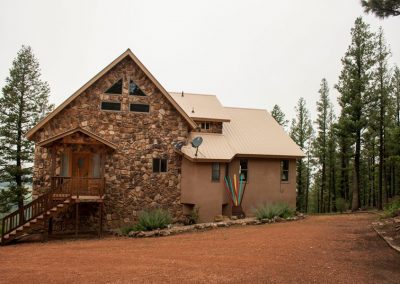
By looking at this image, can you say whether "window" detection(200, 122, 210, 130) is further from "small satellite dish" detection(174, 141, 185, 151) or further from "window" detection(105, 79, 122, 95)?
"window" detection(105, 79, 122, 95)

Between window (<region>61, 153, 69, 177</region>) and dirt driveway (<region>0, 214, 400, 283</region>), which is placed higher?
window (<region>61, 153, 69, 177</region>)

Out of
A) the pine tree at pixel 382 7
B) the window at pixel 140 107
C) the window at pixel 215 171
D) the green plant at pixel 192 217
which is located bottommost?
the green plant at pixel 192 217

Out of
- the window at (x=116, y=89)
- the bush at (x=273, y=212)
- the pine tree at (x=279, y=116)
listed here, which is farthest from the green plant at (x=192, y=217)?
the pine tree at (x=279, y=116)

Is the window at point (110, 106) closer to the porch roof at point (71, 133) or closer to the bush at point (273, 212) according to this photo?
the porch roof at point (71, 133)

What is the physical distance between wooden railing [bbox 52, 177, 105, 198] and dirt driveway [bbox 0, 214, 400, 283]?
9.29ft

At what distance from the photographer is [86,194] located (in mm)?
18125

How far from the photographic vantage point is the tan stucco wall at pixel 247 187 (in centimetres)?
2053

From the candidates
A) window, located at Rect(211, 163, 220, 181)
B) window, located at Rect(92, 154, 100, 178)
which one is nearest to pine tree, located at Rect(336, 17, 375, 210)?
window, located at Rect(211, 163, 220, 181)

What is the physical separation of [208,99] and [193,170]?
281 inches

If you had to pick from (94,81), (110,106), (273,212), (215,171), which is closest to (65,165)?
(110,106)

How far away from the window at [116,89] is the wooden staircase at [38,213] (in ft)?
18.2

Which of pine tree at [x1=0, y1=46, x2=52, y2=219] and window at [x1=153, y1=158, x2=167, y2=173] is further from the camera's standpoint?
pine tree at [x1=0, y1=46, x2=52, y2=219]

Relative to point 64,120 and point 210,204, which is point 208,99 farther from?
point 64,120

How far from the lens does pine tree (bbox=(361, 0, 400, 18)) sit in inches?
472
